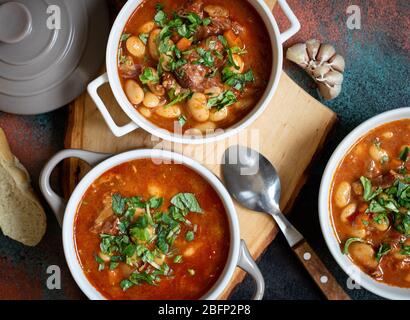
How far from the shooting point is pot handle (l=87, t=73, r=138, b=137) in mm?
2354

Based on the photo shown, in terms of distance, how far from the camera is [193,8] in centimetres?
243

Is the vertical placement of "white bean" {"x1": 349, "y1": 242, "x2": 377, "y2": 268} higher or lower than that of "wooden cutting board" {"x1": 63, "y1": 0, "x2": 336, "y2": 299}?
lower

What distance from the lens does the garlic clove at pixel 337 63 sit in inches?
111

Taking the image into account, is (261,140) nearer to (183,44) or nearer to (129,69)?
(183,44)

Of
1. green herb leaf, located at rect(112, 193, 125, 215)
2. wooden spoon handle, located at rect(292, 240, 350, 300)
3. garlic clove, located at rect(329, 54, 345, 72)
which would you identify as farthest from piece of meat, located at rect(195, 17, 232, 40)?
wooden spoon handle, located at rect(292, 240, 350, 300)

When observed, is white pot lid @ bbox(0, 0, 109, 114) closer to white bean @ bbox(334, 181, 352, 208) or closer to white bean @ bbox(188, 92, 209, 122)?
white bean @ bbox(188, 92, 209, 122)

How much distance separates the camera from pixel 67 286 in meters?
2.83

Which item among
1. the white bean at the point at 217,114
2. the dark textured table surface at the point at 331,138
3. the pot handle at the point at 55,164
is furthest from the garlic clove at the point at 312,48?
the pot handle at the point at 55,164

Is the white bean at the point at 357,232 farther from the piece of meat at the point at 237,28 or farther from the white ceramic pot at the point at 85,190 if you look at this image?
the piece of meat at the point at 237,28

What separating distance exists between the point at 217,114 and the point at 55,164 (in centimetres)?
76

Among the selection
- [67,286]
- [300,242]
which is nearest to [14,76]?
[67,286]

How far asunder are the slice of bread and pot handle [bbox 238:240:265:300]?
1.03 metres

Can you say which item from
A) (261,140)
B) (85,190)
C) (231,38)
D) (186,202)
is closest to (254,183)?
(261,140)

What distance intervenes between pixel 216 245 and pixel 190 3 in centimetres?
112
